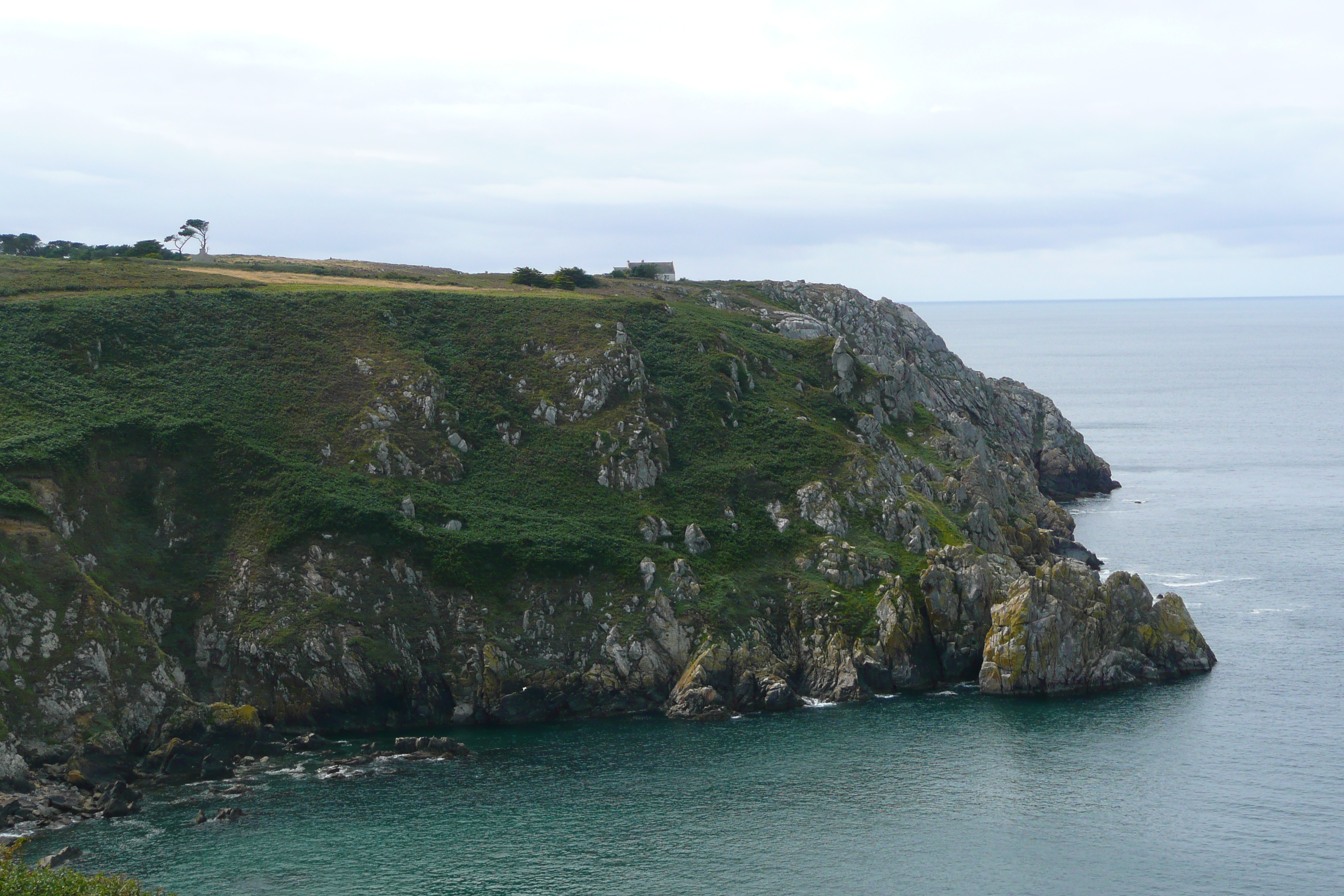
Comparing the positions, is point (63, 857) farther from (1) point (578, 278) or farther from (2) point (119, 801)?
(1) point (578, 278)

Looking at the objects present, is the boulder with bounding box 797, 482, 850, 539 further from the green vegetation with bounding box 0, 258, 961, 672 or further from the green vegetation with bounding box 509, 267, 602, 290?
the green vegetation with bounding box 509, 267, 602, 290

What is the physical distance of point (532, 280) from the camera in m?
179

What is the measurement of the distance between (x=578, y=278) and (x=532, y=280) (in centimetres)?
720

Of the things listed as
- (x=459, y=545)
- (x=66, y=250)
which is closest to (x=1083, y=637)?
(x=459, y=545)

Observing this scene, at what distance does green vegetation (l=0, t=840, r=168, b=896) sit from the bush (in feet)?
419

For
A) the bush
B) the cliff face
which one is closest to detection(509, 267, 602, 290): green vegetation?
the bush

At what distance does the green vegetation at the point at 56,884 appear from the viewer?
53.3 m

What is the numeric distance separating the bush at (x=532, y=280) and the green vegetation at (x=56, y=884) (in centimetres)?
12773

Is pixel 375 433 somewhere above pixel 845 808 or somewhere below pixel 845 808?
above

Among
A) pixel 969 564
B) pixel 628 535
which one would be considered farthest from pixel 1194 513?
pixel 628 535

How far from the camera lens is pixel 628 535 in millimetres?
115250

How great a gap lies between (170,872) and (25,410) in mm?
55385

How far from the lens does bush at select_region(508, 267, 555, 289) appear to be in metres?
178

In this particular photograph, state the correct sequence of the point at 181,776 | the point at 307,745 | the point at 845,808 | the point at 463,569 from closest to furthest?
the point at 845,808 → the point at 181,776 → the point at 307,745 → the point at 463,569
